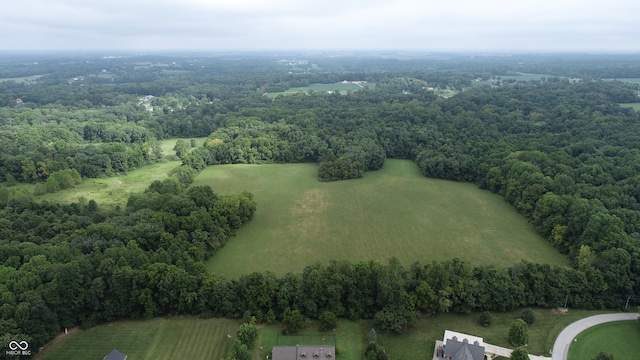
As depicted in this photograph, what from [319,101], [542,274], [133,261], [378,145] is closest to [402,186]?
[378,145]

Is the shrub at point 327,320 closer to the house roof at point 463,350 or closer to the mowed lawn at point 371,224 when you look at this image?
the house roof at point 463,350

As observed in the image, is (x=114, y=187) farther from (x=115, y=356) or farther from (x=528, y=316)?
(x=528, y=316)

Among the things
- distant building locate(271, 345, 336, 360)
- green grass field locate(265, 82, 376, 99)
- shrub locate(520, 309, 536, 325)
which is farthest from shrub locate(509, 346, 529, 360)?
green grass field locate(265, 82, 376, 99)

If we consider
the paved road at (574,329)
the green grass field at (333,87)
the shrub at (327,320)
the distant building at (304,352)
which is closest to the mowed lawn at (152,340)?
the distant building at (304,352)

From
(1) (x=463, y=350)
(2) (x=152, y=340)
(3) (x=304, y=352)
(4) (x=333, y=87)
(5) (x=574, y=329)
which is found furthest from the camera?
(4) (x=333, y=87)

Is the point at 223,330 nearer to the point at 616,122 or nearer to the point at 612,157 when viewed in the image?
the point at 612,157

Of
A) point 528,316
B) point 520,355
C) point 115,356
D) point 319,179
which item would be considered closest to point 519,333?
point 520,355
